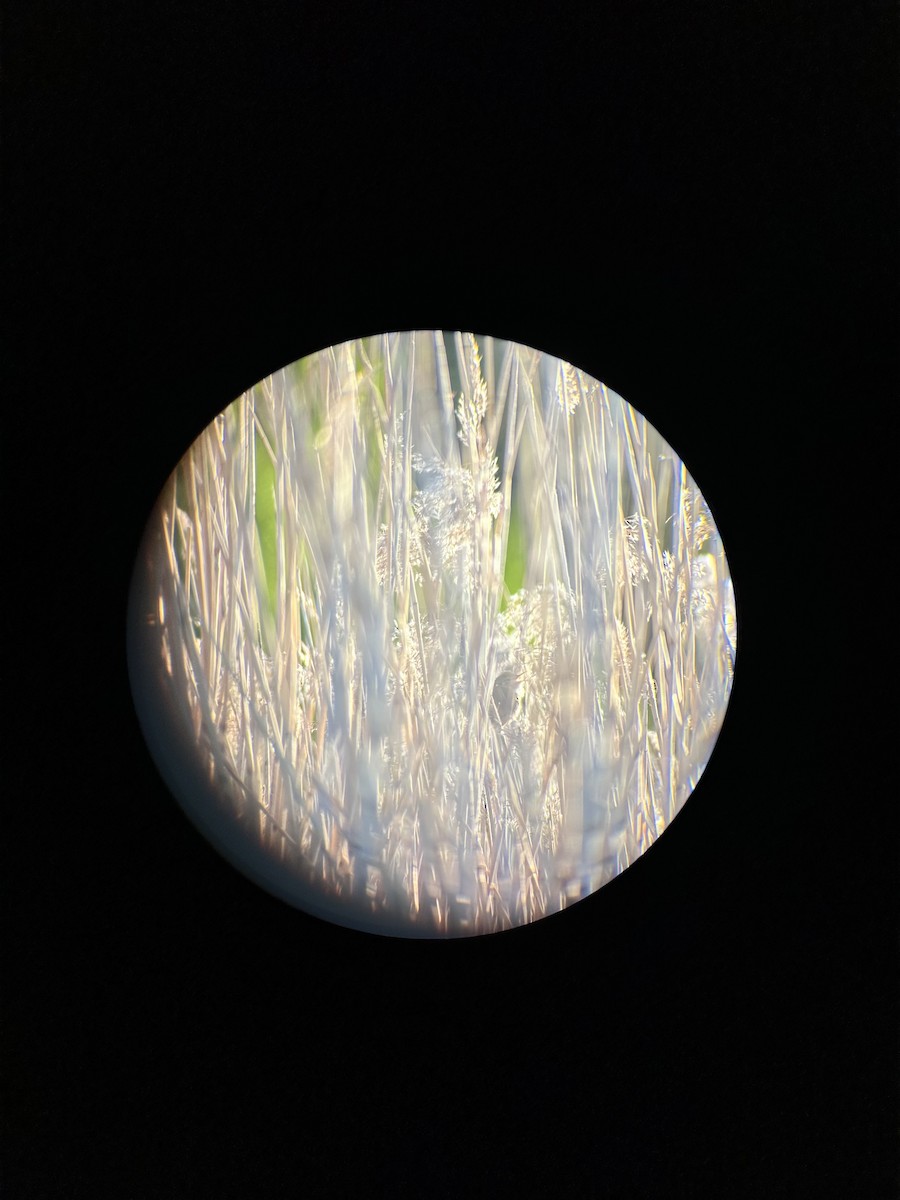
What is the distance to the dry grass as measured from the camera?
Result: 1.16 metres

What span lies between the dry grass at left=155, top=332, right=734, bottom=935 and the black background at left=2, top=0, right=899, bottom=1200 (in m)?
0.10

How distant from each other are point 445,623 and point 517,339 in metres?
0.43

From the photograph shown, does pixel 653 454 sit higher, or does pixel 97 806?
pixel 653 454

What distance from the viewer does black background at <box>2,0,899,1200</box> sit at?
1238 mm

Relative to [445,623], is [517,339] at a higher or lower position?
higher

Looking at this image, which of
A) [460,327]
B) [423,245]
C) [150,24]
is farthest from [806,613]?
[150,24]

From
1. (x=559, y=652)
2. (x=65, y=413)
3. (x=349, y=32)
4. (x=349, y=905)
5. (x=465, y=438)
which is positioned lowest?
(x=349, y=905)

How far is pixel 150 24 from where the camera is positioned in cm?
125

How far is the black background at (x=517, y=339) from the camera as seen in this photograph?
124cm

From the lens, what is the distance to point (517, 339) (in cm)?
124

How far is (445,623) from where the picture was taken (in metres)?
1.18

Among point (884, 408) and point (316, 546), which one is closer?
point (316, 546)

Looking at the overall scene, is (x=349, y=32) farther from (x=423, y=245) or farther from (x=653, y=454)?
(x=653, y=454)

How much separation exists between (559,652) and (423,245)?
24.6 inches
